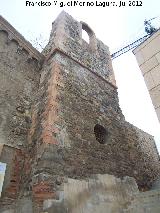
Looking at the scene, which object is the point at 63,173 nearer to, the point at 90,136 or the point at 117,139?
the point at 90,136

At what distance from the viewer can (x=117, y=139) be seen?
7121 millimetres

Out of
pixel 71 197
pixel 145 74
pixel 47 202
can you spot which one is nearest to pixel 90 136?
pixel 71 197

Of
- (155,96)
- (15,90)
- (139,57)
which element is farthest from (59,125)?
(155,96)

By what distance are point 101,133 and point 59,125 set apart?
188 cm

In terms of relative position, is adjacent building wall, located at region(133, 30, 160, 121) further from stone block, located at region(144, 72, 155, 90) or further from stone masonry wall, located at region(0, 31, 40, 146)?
stone masonry wall, located at region(0, 31, 40, 146)

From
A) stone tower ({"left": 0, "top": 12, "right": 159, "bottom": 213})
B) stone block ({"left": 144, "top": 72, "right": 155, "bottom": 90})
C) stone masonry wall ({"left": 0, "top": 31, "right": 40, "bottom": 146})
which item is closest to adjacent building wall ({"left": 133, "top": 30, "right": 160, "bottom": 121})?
stone block ({"left": 144, "top": 72, "right": 155, "bottom": 90})

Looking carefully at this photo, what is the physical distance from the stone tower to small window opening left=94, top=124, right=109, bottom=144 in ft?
0.09

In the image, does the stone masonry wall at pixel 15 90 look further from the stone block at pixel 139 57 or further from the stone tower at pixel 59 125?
the stone block at pixel 139 57

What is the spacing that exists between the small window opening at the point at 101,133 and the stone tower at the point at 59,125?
0.03m

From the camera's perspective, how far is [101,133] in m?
7.04

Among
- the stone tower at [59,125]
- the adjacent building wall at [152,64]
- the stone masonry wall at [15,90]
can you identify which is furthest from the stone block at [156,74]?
the stone masonry wall at [15,90]

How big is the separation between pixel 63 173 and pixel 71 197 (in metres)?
0.51

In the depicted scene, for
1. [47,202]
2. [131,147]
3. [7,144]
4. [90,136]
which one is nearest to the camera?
[47,202]

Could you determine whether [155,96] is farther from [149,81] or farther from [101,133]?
[101,133]
